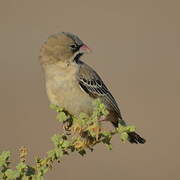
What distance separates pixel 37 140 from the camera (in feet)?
41.2

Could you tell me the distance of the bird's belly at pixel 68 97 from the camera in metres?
6.26

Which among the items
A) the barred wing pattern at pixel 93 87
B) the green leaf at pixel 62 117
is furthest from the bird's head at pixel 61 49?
the green leaf at pixel 62 117

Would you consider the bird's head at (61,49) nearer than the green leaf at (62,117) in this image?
No

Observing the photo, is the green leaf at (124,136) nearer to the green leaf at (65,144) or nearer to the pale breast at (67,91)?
the green leaf at (65,144)

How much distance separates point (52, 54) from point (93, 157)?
6.02m

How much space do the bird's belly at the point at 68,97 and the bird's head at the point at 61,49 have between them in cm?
29

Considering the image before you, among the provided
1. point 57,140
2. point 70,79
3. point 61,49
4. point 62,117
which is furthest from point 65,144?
point 61,49

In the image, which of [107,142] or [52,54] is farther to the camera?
[52,54]

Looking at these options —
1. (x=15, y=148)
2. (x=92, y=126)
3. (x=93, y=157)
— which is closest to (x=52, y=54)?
(x=92, y=126)

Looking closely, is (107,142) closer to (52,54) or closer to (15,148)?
(52,54)

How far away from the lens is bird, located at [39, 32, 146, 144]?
630 centimetres

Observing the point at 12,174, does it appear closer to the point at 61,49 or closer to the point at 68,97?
the point at 68,97

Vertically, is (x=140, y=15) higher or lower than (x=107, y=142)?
higher

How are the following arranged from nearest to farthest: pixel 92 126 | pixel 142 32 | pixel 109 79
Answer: pixel 92 126 → pixel 109 79 → pixel 142 32
